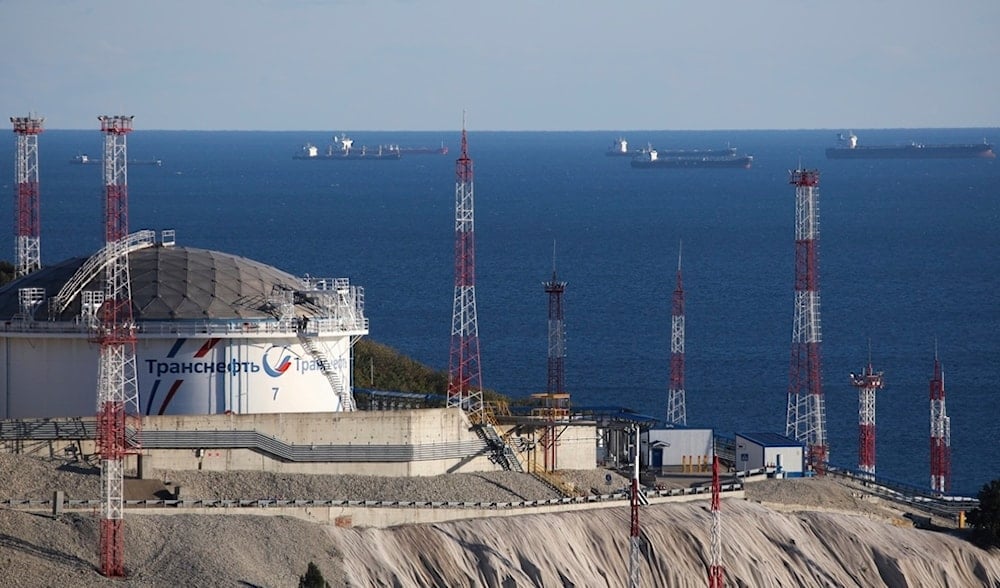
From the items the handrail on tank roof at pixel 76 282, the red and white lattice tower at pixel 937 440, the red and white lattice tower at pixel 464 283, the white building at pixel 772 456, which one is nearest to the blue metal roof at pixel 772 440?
the white building at pixel 772 456

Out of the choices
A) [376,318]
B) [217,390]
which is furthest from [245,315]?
[376,318]

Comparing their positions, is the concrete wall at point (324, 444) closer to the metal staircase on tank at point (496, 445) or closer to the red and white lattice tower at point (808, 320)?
the metal staircase on tank at point (496, 445)

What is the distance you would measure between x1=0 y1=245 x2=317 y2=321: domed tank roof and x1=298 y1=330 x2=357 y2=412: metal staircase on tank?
1.00m

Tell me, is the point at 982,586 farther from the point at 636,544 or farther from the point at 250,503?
the point at 250,503

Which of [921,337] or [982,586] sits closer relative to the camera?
[982,586]

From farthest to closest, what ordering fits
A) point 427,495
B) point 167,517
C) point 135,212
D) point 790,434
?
point 135,212
point 790,434
point 427,495
point 167,517

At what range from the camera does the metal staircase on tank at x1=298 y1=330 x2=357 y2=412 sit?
5275cm

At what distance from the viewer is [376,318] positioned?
11688 centimetres

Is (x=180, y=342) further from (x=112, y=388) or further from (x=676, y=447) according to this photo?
(x=676, y=447)

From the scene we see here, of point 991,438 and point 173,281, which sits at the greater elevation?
point 173,281

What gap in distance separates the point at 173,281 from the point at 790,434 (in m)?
22.7

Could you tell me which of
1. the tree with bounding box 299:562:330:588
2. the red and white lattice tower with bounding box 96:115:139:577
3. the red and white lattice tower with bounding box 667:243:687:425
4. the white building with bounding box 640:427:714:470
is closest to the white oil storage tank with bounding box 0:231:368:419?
the red and white lattice tower with bounding box 96:115:139:577

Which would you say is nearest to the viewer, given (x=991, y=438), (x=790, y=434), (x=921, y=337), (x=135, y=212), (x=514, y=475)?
(x=514, y=475)

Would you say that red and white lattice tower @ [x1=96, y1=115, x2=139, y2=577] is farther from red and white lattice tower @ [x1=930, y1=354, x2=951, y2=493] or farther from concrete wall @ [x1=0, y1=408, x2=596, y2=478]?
red and white lattice tower @ [x1=930, y1=354, x2=951, y2=493]
